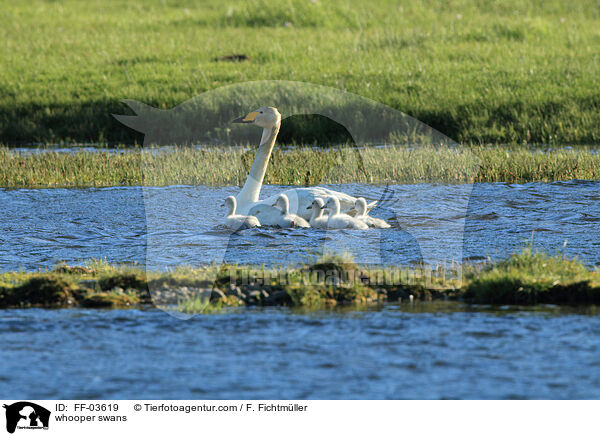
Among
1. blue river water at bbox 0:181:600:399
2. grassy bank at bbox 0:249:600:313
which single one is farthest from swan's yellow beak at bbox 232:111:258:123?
grassy bank at bbox 0:249:600:313

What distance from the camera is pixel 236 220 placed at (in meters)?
14.4

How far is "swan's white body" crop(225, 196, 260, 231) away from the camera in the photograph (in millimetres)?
14453

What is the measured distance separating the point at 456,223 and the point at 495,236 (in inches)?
45.7

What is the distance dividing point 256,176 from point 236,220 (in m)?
1.23

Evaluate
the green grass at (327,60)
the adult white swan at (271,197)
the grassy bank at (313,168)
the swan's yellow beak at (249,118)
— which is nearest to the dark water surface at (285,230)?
the adult white swan at (271,197)

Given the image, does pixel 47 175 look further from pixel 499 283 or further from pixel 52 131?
pixel 499 283

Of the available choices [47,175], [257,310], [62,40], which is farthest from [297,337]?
[62,40]

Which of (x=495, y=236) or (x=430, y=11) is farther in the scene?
(x=430, y=11)

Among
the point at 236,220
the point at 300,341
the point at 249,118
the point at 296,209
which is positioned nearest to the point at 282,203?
the point at 296,209

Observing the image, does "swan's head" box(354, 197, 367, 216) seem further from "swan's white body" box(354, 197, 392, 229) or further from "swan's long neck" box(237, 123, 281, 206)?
"swan's long neck" box(237, 123, 281, 206)

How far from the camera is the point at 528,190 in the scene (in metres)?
17.8

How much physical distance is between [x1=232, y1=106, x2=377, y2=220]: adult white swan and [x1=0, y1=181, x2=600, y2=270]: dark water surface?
571mm

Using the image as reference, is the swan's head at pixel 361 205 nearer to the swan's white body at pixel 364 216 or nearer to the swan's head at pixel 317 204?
the swan's white body at pixel 364 216
